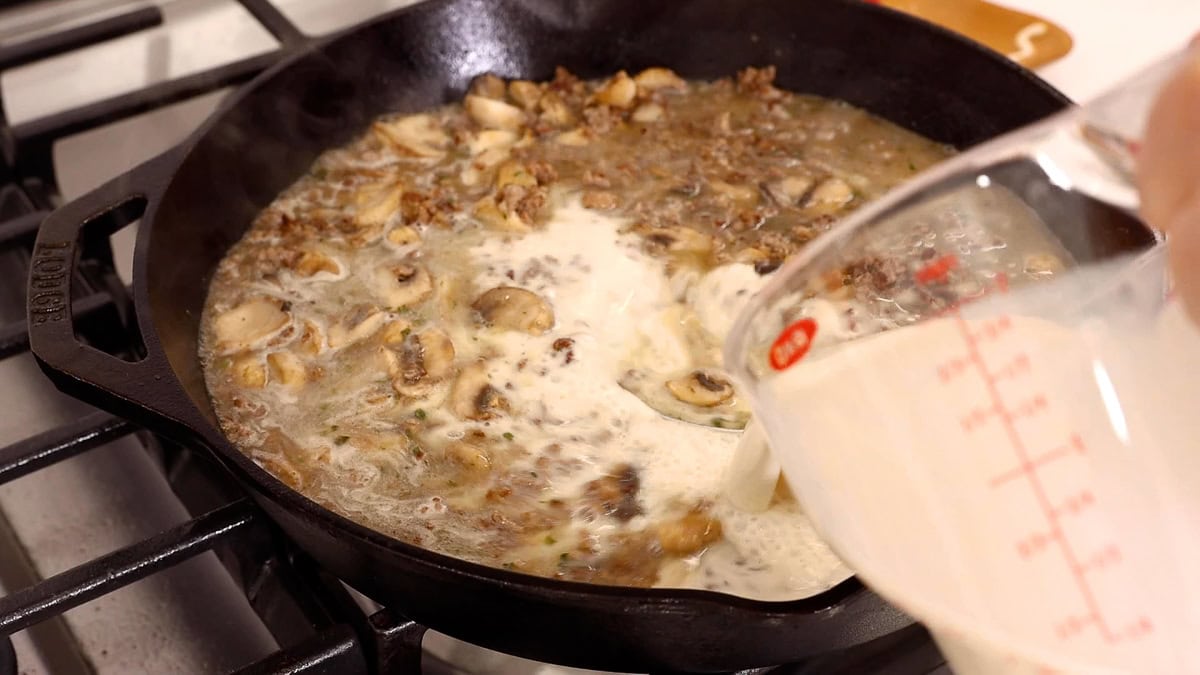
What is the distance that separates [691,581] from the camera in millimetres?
911

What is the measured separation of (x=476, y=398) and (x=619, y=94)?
0.58 metres

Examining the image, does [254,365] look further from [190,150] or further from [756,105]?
[756,105]

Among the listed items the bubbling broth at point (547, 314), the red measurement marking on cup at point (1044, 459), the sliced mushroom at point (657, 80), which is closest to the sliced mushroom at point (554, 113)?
the bubbling broth at point (547, 314)

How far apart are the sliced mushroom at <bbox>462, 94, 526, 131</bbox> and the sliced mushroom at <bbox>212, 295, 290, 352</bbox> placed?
0.42 m

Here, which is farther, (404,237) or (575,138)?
(575,138)

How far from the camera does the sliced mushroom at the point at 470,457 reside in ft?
3.36

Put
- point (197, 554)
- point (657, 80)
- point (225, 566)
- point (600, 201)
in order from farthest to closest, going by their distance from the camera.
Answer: point (657, 80) < point (600, 201) < point (225, 566) < point (197, 554)

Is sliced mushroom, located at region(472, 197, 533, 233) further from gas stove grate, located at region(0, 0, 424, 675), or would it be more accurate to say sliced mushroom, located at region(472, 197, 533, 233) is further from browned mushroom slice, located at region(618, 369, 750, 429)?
gas stove grate, located at region(0, 0, 424, 675)

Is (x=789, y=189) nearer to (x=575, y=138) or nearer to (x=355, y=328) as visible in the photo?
(x=575, y=138)

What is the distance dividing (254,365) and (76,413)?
216mm

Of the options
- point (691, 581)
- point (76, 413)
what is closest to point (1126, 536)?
point (691, 581)

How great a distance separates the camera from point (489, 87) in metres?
1.51

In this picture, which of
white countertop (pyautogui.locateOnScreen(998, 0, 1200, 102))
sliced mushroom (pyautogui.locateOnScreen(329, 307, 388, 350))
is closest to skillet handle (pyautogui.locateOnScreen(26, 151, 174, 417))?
sliced mushroom (pyautogui.locateOnScreen(329, 307, 388, 350))

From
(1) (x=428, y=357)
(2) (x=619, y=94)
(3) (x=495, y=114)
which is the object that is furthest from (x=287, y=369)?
(2) (x=619, y=94)
